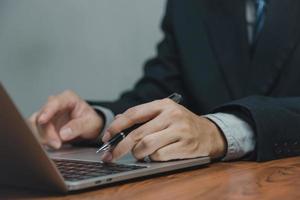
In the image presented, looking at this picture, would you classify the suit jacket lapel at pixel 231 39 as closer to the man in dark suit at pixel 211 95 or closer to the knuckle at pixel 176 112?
the man in dark suit at pixel 211 95

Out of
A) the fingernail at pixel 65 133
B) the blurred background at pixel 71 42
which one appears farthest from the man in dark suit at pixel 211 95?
the blurred background at pixel 71 42

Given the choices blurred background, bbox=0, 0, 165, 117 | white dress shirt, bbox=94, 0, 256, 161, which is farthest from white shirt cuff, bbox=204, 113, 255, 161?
blurred background, bbox=0, 0, 165, 117

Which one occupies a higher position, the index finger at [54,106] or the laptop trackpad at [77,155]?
the index finger at [54,106]

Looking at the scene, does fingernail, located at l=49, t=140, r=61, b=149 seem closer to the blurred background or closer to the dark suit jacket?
the dark suit jacket

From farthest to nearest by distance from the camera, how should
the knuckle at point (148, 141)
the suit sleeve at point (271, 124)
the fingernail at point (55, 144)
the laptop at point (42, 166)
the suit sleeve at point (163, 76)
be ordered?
the suit sleeve at point (163, 76), the fingernail at point (55, 144), the suit sleeve at point (271, 124), the knuckle at point (148, 141), the laptop at point (42, 166)

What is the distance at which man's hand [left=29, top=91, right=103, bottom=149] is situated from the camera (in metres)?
1.08

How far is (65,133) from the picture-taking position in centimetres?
107

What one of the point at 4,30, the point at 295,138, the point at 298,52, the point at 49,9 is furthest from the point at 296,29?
the point at 4,30

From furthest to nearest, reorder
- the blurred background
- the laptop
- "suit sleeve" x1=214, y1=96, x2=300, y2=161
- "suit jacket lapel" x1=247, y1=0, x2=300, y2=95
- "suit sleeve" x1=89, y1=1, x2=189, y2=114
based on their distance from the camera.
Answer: the blurred background < "suit sleeve" x1=89, y1=1, x2=189, y2=114 < "suit jacket lapel" x1=247, y1=0, x2=300, y2=95 < "suit sleeve" x1=214, y1=96, x2=300, y2=161 < the laptop

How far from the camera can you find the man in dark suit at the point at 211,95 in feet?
2.61

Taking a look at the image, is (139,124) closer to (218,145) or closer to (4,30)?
(218,145)

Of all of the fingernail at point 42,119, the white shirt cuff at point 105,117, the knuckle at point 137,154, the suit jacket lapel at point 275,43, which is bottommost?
the suit jacket lapel at point 275,43

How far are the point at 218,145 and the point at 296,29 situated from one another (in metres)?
0.62

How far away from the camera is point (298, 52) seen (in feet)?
4.38
